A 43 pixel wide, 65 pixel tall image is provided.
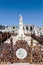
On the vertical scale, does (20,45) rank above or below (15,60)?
above

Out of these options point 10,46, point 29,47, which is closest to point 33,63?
point 29,47

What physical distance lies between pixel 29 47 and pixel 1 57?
4.51ft

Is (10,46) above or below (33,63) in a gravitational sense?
above

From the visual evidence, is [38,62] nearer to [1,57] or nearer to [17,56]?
[17,56]

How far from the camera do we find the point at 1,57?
761cm

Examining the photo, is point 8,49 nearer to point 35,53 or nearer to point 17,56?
point 17,56

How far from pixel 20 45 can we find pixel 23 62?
81 centimetres

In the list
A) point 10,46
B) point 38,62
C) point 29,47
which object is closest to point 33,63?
point 38,62

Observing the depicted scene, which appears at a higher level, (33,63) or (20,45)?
(20,45)

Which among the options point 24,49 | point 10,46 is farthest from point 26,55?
point 10,46

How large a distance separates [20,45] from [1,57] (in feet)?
3.41

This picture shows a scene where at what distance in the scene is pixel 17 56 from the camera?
7574 mm

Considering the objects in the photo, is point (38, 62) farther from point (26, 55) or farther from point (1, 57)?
point (1, 57)

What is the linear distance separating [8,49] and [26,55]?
34.2 inches
